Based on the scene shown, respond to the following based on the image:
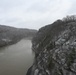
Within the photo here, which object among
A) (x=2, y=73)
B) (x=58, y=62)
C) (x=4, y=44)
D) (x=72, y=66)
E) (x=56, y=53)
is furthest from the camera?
(x=4, y=44)

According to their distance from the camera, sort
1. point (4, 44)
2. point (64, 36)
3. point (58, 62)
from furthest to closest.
Result: point (4, 44) → point (64, 36) → point (58, 62)

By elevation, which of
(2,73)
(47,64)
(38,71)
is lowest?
(2,73)

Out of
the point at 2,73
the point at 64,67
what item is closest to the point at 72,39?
the point at 64,67

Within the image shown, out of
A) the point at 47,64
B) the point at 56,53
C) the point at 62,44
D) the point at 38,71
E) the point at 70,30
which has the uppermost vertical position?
the point at 70,30

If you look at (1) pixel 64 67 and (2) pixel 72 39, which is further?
(2) pixel 72 39

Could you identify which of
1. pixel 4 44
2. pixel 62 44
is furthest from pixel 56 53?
pixel 4 44

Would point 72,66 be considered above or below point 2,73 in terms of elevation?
above

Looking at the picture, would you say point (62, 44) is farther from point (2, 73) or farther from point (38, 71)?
point (2, 73)

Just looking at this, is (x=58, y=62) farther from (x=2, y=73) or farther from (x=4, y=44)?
(x=4, y=44)

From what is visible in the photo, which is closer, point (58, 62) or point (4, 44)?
point (58, 62)
